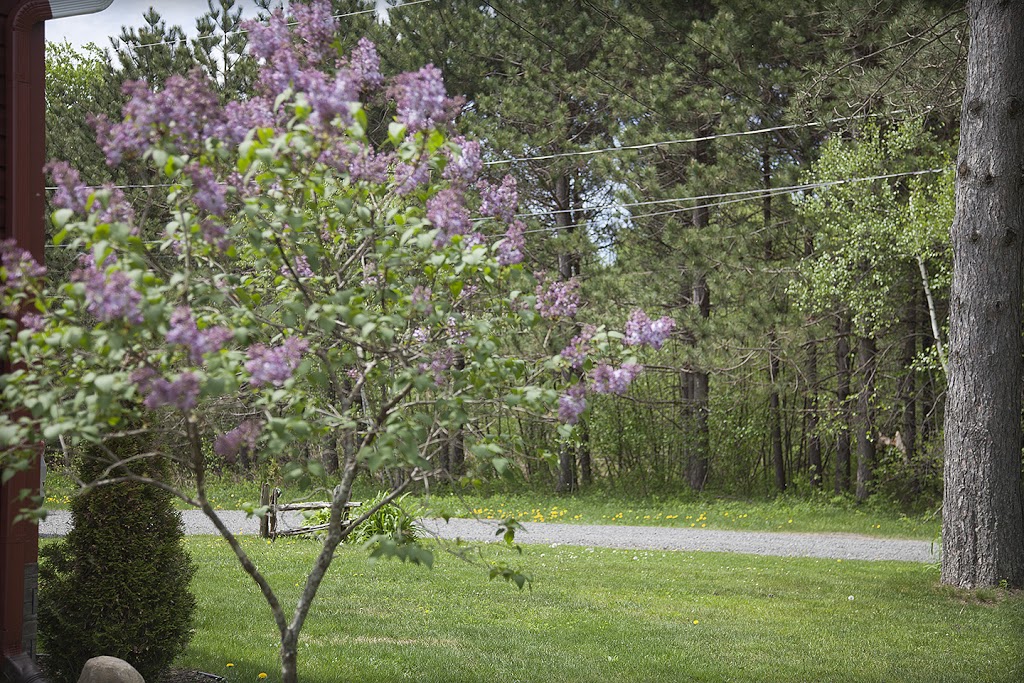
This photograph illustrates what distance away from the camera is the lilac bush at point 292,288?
1.89 m

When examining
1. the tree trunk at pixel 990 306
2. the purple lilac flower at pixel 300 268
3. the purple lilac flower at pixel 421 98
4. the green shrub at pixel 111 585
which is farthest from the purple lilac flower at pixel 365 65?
the tree trunk at pixel 990 306

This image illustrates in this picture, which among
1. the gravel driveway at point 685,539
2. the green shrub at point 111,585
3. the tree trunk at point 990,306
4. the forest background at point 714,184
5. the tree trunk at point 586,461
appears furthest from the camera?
the tree trunk at point 586,461

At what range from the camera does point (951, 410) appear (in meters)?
6.25

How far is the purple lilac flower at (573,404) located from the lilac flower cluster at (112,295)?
0.97 meters

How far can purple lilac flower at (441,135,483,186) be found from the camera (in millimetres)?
2430

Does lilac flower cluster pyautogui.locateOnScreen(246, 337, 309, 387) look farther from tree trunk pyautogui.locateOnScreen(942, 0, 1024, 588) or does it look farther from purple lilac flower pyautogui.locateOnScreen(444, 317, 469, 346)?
tree trunk pyautogui.locateOnScreen(942, 0, 1024, 588)

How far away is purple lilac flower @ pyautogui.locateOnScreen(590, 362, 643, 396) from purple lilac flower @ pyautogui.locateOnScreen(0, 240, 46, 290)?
48.7 inches

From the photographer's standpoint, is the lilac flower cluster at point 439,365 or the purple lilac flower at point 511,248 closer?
the lilac flower cluster at point 439,365

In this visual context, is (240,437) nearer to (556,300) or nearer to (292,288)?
(292,288)

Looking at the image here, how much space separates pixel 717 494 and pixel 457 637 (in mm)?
8315

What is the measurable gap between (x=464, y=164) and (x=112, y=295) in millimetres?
987

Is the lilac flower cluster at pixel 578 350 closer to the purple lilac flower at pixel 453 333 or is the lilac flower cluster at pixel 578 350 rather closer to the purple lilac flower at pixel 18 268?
the purple lilac flower at pixel 453 333

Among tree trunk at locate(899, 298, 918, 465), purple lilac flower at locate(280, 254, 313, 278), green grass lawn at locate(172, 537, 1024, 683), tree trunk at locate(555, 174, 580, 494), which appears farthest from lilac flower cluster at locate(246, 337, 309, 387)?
tree trunk at locate(555, 174, 580, 494)

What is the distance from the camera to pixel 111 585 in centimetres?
370
